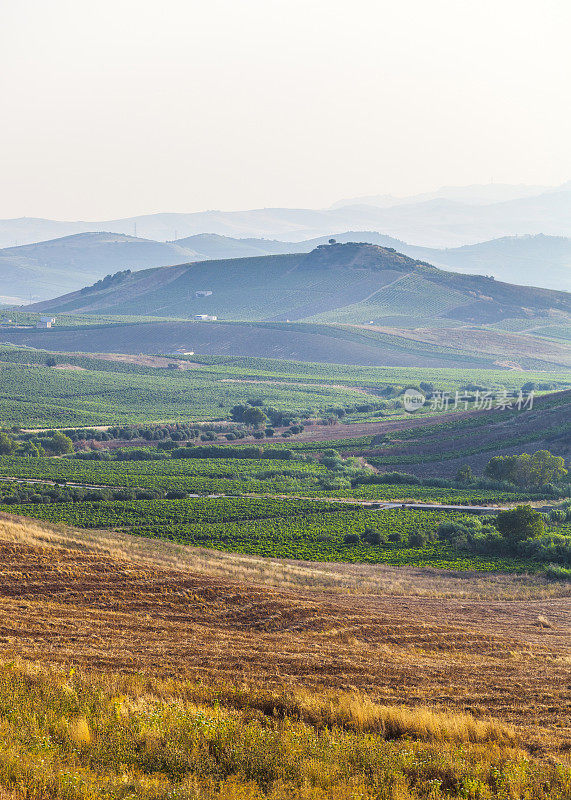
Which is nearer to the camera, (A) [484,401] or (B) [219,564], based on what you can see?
(B) [219,564]

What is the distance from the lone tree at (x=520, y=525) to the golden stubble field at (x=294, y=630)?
40.2ft

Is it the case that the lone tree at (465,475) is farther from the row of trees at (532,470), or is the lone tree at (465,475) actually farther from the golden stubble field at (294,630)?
the golden stubble field at (294,630)

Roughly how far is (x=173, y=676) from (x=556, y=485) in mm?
67026

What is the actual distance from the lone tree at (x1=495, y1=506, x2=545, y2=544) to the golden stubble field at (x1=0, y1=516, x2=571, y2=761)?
12.3m

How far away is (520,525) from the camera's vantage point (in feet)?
169

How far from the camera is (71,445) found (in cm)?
9831

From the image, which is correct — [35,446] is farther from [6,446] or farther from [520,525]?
[520,525]

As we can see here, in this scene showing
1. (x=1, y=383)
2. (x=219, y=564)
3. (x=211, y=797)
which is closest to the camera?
(x=211, y=797)

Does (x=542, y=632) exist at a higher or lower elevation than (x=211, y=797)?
lower

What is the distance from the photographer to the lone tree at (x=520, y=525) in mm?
51375

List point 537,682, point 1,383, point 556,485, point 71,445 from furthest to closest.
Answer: point 1,383 → point 71,445 → point 556,485 → point 537,682

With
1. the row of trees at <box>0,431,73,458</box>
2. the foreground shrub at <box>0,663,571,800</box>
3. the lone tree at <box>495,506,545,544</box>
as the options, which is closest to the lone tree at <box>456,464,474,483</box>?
the lone tree at <box>495,506,545,544</box>

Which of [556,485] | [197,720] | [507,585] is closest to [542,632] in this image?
[507,585]

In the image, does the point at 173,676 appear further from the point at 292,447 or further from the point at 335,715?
the point at 292,447
